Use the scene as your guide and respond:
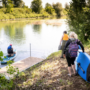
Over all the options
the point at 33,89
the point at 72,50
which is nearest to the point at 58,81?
the point at 33,89

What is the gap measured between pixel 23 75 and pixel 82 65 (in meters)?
2.70

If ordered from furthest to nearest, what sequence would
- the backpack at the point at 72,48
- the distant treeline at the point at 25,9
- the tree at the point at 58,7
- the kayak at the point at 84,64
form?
the tree at the point at 58,7 → the distant treeline at the point at 25,9 → the backpack at the point at 72,48 → the kayak at the point at 84,64

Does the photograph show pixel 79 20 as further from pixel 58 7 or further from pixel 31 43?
pixel 58 7

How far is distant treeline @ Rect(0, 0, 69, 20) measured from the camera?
74.2 metres

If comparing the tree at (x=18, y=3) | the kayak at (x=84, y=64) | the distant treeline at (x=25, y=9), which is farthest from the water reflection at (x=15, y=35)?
the tree at (x=18, y=3)

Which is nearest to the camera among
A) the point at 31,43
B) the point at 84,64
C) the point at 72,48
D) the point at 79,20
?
the point at 84,64

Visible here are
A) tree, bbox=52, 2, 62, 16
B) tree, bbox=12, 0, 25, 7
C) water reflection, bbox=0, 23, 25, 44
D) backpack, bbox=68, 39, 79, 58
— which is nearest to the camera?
backpack, bbox=68, 39, 79, 58

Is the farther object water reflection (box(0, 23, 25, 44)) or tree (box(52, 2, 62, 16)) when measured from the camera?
tree (box(52, 2, 62, 16))

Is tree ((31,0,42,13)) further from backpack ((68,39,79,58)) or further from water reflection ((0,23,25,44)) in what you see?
backpack ((68,39,79,58))

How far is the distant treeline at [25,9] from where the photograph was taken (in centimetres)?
7418

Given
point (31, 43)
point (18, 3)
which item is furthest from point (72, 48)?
point (18, 3)

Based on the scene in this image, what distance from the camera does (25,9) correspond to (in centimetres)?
8894

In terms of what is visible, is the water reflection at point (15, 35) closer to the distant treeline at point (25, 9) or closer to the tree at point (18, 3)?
the distant treeline at point (25, 9)

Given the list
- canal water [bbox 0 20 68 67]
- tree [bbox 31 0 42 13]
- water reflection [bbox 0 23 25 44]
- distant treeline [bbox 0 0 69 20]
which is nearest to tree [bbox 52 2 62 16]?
distant treeline [bbox 0 0 69 20]
